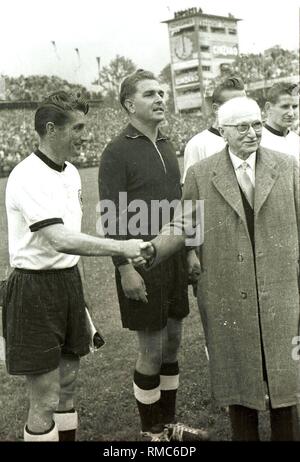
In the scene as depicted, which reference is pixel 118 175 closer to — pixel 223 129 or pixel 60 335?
pixel 223 129

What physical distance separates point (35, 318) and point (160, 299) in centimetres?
77

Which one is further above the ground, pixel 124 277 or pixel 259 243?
pixel 259 243

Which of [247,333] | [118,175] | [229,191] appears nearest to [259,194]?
[229,191]

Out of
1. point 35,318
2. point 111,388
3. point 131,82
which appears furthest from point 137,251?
point 111,388

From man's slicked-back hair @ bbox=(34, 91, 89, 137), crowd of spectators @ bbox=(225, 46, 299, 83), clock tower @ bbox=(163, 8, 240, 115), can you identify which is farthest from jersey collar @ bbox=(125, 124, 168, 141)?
crowd of spectators @ bbox=(225, 46, 299, 83)

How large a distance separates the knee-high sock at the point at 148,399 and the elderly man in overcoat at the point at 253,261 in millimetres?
520

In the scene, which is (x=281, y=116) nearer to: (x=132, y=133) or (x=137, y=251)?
(x=132, y=133)

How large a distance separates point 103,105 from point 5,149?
0.73 meters

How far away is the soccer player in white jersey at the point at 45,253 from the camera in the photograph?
7.61ft

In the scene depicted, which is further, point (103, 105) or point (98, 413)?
point (103, 105)

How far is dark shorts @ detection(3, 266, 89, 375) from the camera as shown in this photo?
7.72ft

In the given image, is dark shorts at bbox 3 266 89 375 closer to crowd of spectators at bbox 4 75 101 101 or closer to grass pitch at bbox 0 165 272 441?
grass pitch at bbox 0 165 272 441

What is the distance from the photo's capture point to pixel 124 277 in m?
2.81

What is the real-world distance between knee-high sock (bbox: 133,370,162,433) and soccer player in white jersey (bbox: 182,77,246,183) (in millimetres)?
1252
